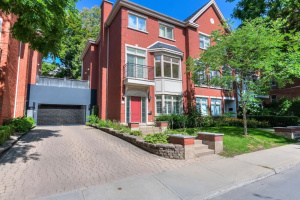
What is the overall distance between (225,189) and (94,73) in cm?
1798

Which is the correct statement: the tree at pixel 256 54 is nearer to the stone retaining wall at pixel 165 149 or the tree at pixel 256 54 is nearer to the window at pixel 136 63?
the window at pixel 136 63

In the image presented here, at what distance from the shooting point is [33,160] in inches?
218

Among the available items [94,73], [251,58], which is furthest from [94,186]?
[94,73]

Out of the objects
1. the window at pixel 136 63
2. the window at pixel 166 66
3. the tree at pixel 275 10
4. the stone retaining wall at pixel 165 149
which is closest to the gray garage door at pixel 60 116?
the window at pixel 136 63

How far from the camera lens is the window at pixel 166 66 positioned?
46.3 feet

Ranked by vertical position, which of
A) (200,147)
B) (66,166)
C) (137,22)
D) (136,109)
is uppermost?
(137,22)

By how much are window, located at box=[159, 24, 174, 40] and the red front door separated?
6.82m

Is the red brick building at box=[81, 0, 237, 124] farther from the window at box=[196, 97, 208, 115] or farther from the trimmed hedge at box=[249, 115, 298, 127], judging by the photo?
the trimmed hedge at box=[249, 115, 298, 127]

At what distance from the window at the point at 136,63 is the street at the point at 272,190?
1032 centimetres

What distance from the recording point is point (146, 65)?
1334 cm

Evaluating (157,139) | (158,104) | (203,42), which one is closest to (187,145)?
(157,139)

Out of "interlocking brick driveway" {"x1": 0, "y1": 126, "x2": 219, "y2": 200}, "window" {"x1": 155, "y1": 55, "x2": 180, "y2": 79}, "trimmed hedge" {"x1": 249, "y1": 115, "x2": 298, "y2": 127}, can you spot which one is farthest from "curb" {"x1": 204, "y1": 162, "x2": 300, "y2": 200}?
"trimmed hedge" {"x1": 249, "y1": 115, "x2": 298, "y2": 127}

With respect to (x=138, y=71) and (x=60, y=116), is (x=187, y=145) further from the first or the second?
(x=60, y=116)

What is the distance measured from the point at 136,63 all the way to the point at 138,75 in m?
1.14
